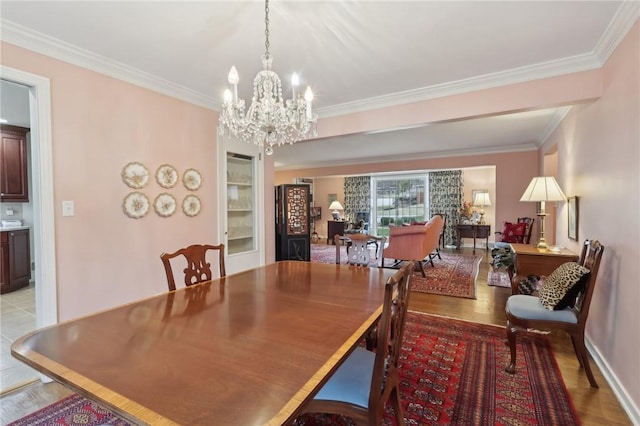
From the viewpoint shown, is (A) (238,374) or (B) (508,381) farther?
(B) (508,381)

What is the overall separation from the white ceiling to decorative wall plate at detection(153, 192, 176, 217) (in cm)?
104

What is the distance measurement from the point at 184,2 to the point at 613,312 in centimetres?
353

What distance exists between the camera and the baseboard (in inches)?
66.6

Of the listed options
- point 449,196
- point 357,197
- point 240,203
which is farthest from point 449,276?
point 357,197

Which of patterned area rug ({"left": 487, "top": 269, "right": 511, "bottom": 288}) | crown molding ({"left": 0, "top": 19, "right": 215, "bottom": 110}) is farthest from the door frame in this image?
patterned area rug ({"left": 487, "top": 269, "right": 511, "bottom": 288})

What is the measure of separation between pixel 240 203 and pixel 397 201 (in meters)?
6.55

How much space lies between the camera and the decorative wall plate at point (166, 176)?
2.87 m

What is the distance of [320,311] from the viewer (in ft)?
4.66

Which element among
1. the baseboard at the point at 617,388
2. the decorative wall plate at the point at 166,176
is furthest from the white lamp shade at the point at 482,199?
the decorative wall plate at the point at 166,176

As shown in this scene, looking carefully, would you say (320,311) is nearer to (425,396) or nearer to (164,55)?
(425,396)

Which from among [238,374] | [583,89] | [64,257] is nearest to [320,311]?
[238,374]

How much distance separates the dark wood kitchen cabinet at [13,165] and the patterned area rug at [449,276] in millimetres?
5245

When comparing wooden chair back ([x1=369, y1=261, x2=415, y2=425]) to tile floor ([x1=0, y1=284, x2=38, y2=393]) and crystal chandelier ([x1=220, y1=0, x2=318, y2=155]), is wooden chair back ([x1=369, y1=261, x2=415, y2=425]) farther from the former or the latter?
tile floor ([x1=0, y1=284, x2=38, y2=393])

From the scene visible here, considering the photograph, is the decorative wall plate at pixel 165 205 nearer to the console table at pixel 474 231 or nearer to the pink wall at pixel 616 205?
the pink wall at pixel 616 205
